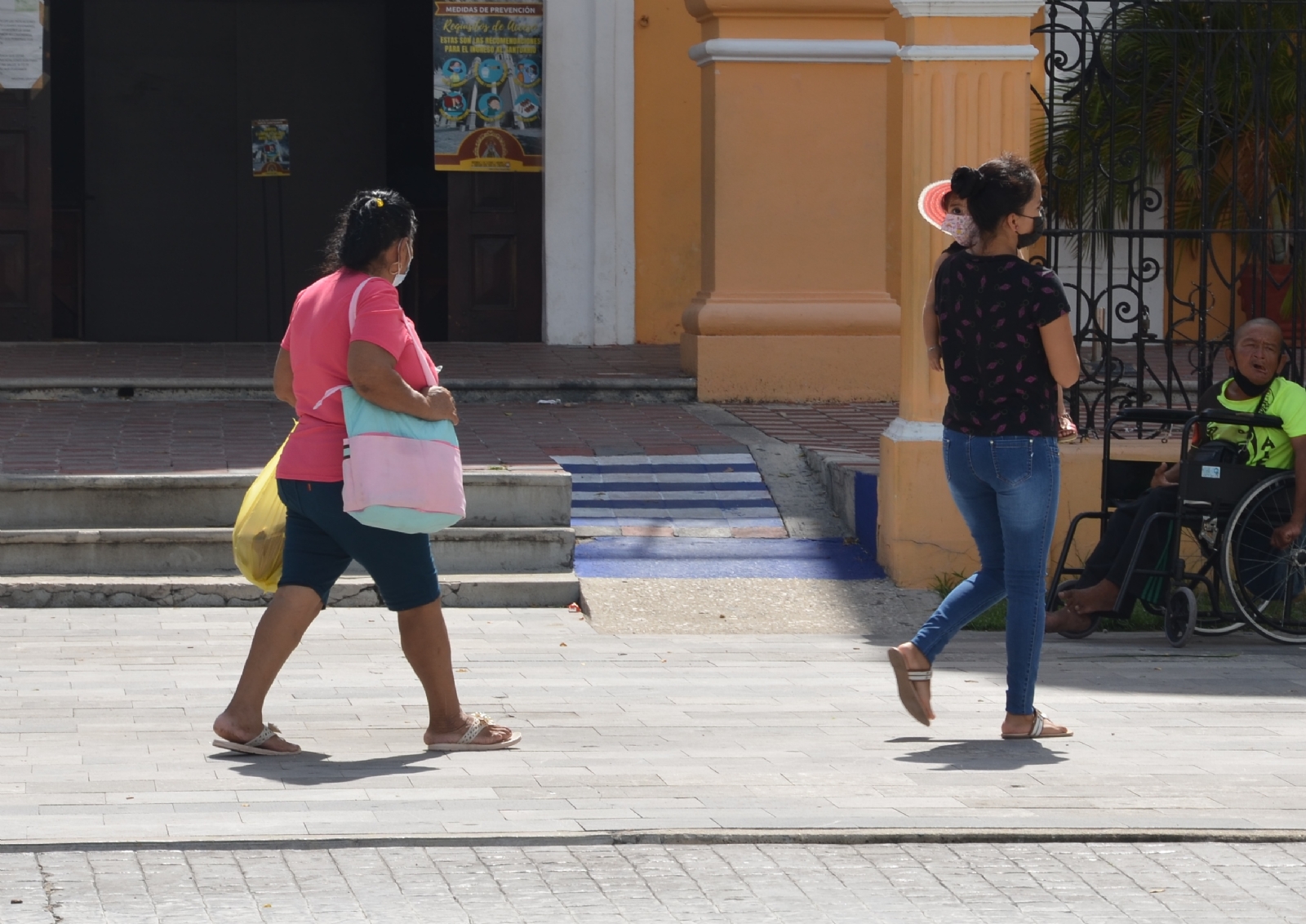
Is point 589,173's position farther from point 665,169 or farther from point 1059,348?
point 1059,348

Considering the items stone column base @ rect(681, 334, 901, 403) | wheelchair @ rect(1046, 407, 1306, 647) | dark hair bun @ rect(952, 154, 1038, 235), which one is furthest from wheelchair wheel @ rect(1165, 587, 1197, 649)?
stone column base @ rect(681, 334, 901, 403)

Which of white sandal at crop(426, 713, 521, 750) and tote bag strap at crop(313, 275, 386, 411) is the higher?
tote bag strap at crop(313, 275, 386, 411)

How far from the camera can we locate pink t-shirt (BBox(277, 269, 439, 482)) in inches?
218

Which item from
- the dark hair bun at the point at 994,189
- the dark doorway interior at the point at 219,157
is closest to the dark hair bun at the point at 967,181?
the dark hair bun at the point at 994,189

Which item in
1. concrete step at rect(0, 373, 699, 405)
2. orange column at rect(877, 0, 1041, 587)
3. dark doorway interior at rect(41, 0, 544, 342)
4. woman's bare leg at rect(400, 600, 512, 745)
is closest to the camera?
woman's bare leg at rect(400, 600, 512, 745)

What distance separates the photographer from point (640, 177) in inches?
579

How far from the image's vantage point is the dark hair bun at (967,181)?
5.86 meters

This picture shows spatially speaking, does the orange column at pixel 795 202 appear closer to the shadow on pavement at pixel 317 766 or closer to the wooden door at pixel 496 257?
the wooden door at pixel 496 257

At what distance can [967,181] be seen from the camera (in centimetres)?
587

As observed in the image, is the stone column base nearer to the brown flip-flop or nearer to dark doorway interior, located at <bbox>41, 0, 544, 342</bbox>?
dark doorway interior, located at <bbox>41, 0, 544, 342</bbox>

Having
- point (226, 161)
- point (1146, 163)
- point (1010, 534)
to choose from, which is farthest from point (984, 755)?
point (226, 161)

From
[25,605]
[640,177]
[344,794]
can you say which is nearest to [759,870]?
[344,794]

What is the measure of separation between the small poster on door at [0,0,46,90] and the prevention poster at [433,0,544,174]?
2898mm

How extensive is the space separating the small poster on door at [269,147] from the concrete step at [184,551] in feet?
24.9
